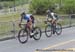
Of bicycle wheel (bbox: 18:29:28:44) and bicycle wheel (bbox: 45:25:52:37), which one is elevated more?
bicycle wheel (bbox: 18:29:28:44)

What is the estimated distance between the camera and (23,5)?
56406 mm

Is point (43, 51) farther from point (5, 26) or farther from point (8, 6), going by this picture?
point (8, 6)

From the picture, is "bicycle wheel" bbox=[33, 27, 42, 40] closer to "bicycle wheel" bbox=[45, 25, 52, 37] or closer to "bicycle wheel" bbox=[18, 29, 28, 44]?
"bicycle wheel" bbox=[18, 29, 28, 44]

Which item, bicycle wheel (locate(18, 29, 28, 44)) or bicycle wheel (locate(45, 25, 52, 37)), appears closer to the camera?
bicycle wheel (locate(18, 29, 28, 44))

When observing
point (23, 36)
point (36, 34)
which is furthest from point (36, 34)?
point (23, 36)

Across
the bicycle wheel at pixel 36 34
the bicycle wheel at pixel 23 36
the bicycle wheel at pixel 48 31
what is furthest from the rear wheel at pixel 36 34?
the bicycle wheel at pixel 48 31

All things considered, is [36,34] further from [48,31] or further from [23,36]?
[48,31]

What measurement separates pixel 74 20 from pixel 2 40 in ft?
47.9

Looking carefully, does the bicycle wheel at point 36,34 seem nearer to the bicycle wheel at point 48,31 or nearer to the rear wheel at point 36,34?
the rear wheel at point 36,34

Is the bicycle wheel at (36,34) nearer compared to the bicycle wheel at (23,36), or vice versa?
the bicycle wheel at (23,36)

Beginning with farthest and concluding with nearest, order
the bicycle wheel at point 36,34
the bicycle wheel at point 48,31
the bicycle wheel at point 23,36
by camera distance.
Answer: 1. the bicycle wheel at point 48,31
2. the bicycle wheel at point 36,34
3. the bicycle wheel at point 23,36

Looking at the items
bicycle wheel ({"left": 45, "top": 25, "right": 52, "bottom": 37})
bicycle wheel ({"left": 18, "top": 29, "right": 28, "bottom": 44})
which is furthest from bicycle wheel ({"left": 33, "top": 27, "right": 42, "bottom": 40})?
bicycle wheel ({"left": 45, "top": 25, "right": 52, "bottom": 37})

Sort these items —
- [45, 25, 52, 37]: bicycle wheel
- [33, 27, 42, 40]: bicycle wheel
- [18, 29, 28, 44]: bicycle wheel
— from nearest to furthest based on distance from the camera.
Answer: [18, 29, 28, 44]: bicycle wheel → [33, 27, 42, 40]: bicycle wheel → [45, 25, 52, 37]: bicycle wheel

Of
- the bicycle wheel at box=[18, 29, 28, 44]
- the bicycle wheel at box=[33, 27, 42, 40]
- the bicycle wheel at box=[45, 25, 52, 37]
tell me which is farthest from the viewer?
the bicycle wheel at box=[45, 25, 52, 37]
